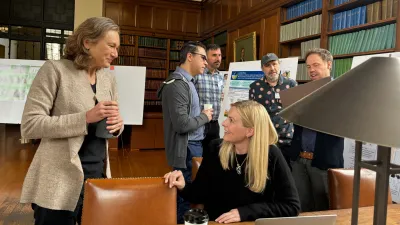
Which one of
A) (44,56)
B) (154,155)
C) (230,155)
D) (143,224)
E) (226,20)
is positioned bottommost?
(154,155)

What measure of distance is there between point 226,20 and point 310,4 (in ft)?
9.11

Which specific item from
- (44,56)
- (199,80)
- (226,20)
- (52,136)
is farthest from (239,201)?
(44,56)

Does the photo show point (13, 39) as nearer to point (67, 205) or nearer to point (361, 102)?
point (67, 205)

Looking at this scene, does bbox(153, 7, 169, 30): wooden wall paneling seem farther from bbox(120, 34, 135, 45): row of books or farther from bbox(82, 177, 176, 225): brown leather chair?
bbox(82, 177, 176, 225): brown leather chair

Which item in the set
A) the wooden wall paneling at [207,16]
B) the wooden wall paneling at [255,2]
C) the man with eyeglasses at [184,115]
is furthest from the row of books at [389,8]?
the wooden wall paneling at [207,16]

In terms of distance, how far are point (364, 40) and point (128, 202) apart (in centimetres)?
325

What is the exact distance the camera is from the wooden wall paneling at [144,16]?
816cm

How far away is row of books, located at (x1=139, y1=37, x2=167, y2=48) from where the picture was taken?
8.35 meters

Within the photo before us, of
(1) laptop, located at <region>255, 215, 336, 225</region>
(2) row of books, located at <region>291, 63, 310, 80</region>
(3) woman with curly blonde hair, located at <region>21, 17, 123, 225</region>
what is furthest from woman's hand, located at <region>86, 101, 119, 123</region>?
(2) row of books, located at <region>291, 63, 310, 80</region>

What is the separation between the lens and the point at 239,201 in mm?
1542

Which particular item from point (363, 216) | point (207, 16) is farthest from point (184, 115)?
point (207, 16)

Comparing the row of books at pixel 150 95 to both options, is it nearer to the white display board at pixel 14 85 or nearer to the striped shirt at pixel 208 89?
the white display board at pixel 14 85

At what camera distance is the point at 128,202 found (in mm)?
1380

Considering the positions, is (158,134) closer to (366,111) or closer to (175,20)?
(175,20)
